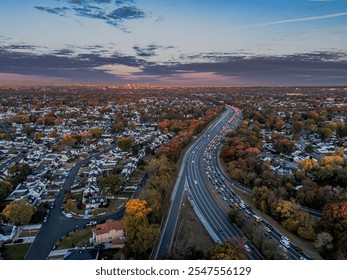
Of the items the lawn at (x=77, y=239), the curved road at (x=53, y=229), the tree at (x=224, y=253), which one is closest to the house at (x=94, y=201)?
the curved road at (x=53, y=229)

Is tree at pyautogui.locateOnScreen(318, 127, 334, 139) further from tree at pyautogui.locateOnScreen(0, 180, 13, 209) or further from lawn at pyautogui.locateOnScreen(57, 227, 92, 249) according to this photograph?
tree at pyautogui.locateOnScreen(0, 180, 13, 209)

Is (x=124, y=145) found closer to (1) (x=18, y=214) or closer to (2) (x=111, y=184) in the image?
(2) (x=111, y=184)

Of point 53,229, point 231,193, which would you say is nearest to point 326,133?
point 231,193

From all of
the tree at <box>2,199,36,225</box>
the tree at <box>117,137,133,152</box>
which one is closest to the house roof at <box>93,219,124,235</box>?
the tree at <box>2,199,36,225</box>

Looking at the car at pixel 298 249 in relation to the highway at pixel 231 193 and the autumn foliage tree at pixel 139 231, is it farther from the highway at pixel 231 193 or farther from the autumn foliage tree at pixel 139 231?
the autumn foliage tree at pixel 139 231

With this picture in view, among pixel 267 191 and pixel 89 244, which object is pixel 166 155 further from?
pixel 89 244
